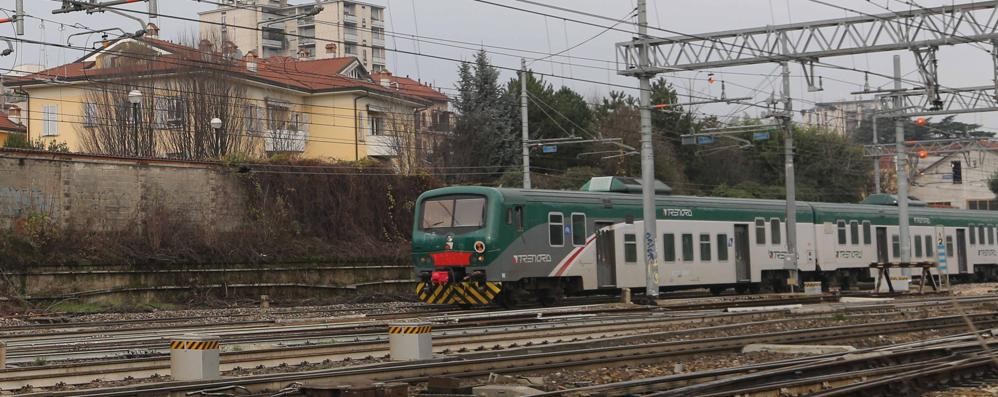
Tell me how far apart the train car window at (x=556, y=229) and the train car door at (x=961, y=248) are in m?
22.3

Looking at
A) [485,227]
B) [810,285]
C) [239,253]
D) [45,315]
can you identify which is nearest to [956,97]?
[810,285]

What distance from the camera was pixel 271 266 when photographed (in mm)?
33969

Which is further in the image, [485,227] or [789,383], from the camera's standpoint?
[485,227]

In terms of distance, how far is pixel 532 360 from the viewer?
14.4 m

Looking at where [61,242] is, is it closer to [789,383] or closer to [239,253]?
[239,253]

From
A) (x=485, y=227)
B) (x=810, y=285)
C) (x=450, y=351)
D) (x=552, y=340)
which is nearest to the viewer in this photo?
(x=450, y=351)

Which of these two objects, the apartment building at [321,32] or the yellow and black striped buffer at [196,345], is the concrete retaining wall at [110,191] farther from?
the apartment building at [321,32]

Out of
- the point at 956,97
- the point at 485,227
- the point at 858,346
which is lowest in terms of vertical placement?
the point at 858,346

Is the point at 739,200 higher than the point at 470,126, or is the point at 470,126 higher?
the point at 470,126

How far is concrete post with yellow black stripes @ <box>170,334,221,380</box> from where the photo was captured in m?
12.6

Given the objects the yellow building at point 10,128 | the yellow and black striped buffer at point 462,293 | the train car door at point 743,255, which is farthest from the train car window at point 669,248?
the yellow building at point 10,128

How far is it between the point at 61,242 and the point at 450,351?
57.2 ft

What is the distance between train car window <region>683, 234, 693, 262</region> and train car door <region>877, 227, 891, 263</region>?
10.9 m

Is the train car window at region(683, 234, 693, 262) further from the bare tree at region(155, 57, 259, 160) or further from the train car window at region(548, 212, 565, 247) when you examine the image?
the bare tree at region(155, 57, 259, 160)
